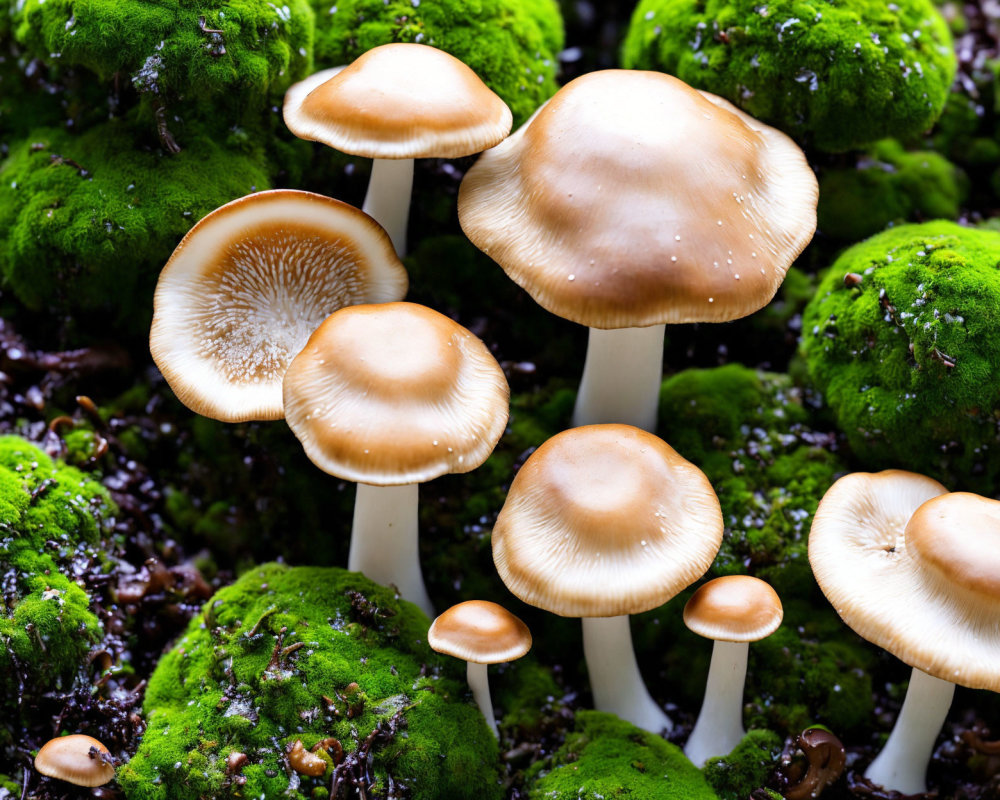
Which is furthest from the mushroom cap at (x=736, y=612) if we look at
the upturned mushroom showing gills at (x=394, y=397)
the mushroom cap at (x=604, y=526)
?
the upturned mushroom showing gills at (x=394, y=397)

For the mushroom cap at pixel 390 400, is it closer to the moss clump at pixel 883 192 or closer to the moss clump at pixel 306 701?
the moss clump at pixel 306 701

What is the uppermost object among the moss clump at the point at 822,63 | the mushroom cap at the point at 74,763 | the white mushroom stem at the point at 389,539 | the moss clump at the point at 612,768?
the moss clump at the point at 822,63

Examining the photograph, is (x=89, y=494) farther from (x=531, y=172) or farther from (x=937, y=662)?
(x=937, y=662)

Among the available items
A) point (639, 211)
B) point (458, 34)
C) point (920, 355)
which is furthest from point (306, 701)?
point (458, 34)

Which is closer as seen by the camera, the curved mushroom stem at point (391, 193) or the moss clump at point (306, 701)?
the moss clump at point (306, 701)

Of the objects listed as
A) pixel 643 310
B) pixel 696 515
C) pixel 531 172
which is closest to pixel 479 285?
pixel 531 172

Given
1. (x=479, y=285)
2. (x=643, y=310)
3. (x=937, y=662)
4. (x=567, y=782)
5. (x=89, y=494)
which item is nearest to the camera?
(x=937, y=662)

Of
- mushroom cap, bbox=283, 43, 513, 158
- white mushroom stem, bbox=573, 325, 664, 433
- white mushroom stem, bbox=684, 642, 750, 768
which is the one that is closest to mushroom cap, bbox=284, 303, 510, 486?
mushroom cap, bbox=283, 43, 513, 158
